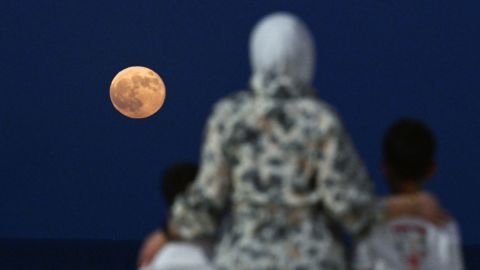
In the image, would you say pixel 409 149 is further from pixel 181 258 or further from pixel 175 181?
pixel 175 181

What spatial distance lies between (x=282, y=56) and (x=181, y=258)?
1.35m

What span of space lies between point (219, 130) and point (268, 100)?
0.90 feet

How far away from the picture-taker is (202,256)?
328 inches

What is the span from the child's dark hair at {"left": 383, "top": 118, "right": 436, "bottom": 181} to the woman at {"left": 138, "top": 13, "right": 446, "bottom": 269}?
51 centimetres

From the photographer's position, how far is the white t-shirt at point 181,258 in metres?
8.34

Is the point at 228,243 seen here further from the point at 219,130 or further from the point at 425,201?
the point at 425,201

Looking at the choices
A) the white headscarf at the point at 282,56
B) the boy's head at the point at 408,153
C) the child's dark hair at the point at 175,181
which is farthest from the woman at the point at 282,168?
the child's dark hair at the point at 175,181

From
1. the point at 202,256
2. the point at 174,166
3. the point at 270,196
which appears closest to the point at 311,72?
the point at 270,196

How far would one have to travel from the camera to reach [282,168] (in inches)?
307

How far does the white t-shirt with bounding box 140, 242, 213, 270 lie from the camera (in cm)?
834

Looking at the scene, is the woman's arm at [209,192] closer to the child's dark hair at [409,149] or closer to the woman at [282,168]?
the woman at [282,168]

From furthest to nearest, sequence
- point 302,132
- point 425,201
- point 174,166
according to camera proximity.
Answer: point 174,166 < point 425,201 < point 302,132

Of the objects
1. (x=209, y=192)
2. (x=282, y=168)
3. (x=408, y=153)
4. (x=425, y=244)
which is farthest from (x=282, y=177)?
(x=425, y=244)

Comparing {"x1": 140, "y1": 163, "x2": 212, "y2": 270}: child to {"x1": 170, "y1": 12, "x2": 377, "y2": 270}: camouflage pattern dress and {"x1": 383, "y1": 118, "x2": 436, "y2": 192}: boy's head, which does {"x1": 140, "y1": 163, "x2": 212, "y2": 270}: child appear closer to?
{"x1": 170, "y1": 12, "x2": 377, "y2": 270}: camouflage pattern dress
